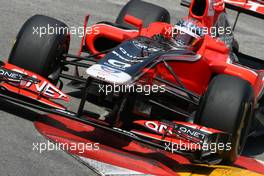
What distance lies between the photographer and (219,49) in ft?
26.0

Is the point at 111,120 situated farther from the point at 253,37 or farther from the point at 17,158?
the point at 253,37

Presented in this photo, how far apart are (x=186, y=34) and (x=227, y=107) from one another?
4.23ft

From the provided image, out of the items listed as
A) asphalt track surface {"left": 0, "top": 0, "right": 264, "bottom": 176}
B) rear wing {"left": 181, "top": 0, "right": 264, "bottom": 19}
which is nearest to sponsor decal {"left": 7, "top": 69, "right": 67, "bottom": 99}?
asphalt track surface {"left": 0, "top": 0, "right": 264, "bottom": 176}

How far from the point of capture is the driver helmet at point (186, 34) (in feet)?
24.9

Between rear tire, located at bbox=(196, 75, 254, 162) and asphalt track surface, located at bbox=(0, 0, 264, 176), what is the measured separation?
1.20 meters

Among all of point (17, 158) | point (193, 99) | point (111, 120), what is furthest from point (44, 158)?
point (193, 99)

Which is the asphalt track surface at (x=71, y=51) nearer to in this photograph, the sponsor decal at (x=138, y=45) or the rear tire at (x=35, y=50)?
the rear tire at (x=35, y=50)

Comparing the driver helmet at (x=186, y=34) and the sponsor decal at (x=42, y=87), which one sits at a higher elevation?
the driver helmet at (x=186, y=34)

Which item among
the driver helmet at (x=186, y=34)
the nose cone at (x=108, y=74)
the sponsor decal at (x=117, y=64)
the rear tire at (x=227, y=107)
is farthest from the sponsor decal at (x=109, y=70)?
the driver helmet at (x=186, y=34)

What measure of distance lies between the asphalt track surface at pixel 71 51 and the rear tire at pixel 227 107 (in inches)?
47.1

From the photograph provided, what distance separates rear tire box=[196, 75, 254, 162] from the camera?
6586mm

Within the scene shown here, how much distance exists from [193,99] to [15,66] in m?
1.79

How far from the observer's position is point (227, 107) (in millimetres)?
6590

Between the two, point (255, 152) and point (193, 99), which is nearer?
point (193, 99)
